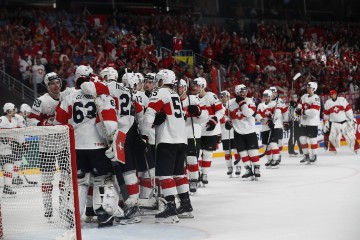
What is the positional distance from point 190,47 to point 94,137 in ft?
41.9

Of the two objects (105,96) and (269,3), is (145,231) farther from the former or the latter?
(269,3)

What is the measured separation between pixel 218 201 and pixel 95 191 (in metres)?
2.10

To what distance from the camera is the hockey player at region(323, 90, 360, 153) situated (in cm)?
1421

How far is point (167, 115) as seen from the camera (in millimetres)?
7059

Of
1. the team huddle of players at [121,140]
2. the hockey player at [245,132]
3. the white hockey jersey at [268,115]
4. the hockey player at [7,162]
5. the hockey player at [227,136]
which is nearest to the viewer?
the hockey player at [7,162]

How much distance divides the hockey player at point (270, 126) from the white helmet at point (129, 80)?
16.6 ft

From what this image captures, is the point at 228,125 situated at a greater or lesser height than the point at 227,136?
greater

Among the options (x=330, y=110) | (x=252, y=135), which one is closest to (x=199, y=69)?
(x=330, y=110)

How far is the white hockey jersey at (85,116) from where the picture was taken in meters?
6.71

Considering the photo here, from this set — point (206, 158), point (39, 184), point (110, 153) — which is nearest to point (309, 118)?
point (206, 158)

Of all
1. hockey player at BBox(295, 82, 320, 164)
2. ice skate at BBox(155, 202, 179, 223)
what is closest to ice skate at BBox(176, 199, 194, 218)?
ice skate at BBox(155, 202, 179, 223)

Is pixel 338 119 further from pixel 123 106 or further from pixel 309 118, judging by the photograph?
pixel 123 106

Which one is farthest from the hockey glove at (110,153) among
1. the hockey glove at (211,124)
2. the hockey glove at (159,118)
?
the hockey glove at (211,124)

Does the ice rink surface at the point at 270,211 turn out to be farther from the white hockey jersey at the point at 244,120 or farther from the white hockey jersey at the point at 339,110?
the white hockey jersey at the point at 339,110
